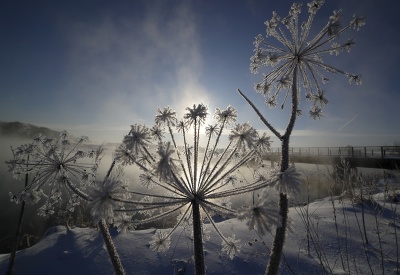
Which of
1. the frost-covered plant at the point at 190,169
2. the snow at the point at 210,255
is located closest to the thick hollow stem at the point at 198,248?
the frost-covered plant at the point at 190,169

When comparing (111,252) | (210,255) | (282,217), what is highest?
(282,217)

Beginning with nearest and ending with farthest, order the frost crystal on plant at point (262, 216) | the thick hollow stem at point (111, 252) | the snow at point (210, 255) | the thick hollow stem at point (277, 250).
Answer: the frost crystal on plant at point (262, 216) < the thick hollow stem at point (277, 250) < the thick hollow stem at point (111, 252) < the snow at point (210, 255)

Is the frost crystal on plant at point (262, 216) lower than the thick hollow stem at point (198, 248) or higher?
Result: higher

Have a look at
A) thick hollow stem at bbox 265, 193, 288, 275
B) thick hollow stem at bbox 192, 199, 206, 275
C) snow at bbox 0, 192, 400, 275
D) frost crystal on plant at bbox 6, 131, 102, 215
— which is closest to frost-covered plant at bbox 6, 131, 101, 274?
frost crystal on plant at bbox 6, 131, 102, 215

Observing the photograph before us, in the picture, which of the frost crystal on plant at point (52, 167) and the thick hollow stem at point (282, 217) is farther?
the frost crystal on plant at point (52, 167)

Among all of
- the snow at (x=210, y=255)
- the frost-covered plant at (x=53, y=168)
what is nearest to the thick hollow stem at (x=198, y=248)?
the frost-covered plant at (x=53, y=168)

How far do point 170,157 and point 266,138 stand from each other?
1.51m

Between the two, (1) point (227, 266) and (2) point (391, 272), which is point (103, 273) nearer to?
(1) point (227, 266)

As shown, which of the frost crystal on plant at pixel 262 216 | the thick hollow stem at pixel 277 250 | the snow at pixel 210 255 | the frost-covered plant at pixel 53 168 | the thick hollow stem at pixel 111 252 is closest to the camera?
the frost crystal on plant at pixel 262 216

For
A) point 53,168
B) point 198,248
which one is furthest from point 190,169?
point 53,168

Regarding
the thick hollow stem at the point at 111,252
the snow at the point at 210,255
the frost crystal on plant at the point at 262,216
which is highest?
Result: the frost crystal on plant at the point at 262,216

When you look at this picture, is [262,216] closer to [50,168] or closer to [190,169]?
[190,169]

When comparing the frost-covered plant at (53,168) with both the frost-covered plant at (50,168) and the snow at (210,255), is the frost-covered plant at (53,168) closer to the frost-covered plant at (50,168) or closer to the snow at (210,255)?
the frost-covered plant at (50,168)

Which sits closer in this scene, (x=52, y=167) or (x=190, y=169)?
(x=190, y=169)
